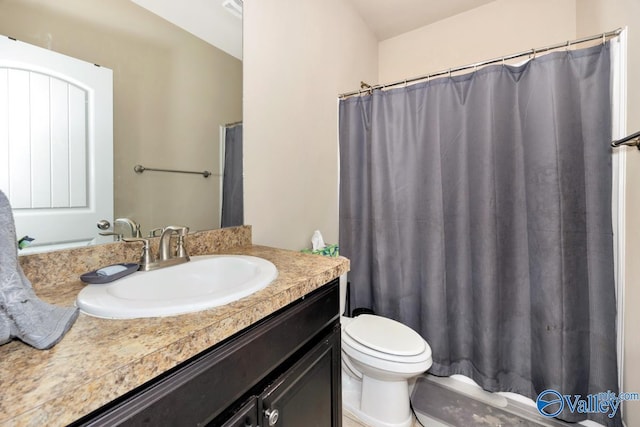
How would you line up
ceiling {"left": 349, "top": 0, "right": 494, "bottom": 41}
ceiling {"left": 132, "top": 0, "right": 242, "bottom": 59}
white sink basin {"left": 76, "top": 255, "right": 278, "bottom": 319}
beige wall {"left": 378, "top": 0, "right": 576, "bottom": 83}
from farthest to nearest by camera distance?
ceiling {"left": 349, "top": 0, "right": 494, "bottom": 41} → beige wall {"left": 378, "top": 0, "right": 576, "bottom": 83} → ceiling {"left": 132, "top": 0, "right": 242, "bottom": 59} → white sink basin {"left": 76, "top": 255, "right": 278, "bottom": 319}

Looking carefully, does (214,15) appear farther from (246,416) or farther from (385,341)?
(385,341)

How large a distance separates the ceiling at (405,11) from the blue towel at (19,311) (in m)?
2.44

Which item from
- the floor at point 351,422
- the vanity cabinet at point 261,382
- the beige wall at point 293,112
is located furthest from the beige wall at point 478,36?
the floor at point 351,422

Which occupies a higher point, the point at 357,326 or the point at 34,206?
the point at 34,206

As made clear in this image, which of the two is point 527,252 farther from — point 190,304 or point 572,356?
point 190,304

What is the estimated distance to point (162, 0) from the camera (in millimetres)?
970

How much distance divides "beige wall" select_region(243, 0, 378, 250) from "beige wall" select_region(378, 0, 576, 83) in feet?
1.97

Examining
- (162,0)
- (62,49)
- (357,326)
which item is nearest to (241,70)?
(162,0)

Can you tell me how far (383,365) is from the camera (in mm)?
1183

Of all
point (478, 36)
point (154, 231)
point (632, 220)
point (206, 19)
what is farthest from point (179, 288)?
point (478, 36)

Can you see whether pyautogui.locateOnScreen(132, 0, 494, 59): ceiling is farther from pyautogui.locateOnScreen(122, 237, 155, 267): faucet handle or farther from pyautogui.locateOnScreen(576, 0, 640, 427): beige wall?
pyautogui.locateOnScreen(576, 0, 640, 427): beige wall

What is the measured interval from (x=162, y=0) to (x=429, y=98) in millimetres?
1382

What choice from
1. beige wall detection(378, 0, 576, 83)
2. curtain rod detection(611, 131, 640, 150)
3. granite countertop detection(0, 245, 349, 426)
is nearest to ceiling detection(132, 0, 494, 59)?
beige wall detection(378, 0, 576, 83)

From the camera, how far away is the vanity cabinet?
436 mm
